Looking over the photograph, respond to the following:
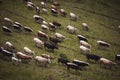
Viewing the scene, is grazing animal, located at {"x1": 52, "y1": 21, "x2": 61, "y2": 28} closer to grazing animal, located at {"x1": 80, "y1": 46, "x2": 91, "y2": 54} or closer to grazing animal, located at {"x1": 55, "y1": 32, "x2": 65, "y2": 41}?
grazing animal, located at {"x1": 55, "y1": 32, "x2": 65, "y2": 41}

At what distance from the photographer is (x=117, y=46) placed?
1759 inches

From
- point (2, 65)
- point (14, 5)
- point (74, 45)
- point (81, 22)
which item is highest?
point (14, 5)

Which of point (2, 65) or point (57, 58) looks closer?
point (2, 65)

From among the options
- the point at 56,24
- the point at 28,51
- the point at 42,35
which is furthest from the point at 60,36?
the point at 28,51

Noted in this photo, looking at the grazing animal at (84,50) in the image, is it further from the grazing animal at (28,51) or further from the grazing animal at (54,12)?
the grazing animal at (54,12)

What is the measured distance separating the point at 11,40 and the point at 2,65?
265 inches

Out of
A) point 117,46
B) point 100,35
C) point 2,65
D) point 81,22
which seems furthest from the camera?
point 81,22

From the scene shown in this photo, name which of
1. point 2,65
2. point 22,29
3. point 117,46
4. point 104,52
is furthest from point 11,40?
point 117,46

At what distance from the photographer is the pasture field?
31266mm

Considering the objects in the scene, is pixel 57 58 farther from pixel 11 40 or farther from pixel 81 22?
pixel 81 22

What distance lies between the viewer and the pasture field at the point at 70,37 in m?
31.3

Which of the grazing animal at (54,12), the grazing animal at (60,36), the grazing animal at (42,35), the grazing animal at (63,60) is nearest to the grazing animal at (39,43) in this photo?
the grazing animal at (42,35)

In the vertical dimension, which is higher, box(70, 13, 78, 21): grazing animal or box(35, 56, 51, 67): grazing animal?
box(70, 13, 78, 21): grazing animal

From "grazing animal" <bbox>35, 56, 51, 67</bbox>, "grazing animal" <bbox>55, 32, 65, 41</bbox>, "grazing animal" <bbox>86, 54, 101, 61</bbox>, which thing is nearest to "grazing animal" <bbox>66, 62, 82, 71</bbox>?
"grazing animal" <bbox>35, 56, 51, 67</bbox>
